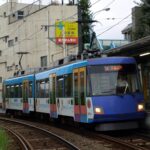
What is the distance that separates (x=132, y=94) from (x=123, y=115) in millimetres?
908

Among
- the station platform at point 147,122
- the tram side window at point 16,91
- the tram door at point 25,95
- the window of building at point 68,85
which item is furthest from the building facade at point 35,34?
the station platform at point 147,122

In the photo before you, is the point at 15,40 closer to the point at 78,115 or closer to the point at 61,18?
the point at 61,18

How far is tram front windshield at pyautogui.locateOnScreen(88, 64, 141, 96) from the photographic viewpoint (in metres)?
18.8

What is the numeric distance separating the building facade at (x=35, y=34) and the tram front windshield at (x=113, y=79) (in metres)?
30.7

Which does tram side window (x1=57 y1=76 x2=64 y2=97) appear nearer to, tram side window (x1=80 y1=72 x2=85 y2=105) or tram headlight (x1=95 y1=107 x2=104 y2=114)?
tram side window (x1=80 y1=72 x2=85 y2=105)

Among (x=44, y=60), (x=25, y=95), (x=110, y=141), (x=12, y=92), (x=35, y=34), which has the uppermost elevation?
(x=35, y=34)

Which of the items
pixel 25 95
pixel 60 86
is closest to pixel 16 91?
pixel 25 95

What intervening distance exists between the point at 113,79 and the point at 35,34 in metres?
43.5

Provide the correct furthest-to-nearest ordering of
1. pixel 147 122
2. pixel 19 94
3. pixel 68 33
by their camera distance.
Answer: pixel 68 33
pixel 19 94
pixel 147 122

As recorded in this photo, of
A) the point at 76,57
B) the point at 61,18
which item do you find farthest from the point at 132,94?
the point at 61,18

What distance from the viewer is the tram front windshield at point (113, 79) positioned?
18844 mm

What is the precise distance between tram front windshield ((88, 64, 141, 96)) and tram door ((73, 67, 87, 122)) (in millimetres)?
583

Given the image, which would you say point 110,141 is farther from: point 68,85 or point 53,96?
point 53,96

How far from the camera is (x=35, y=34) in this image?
61.8m
